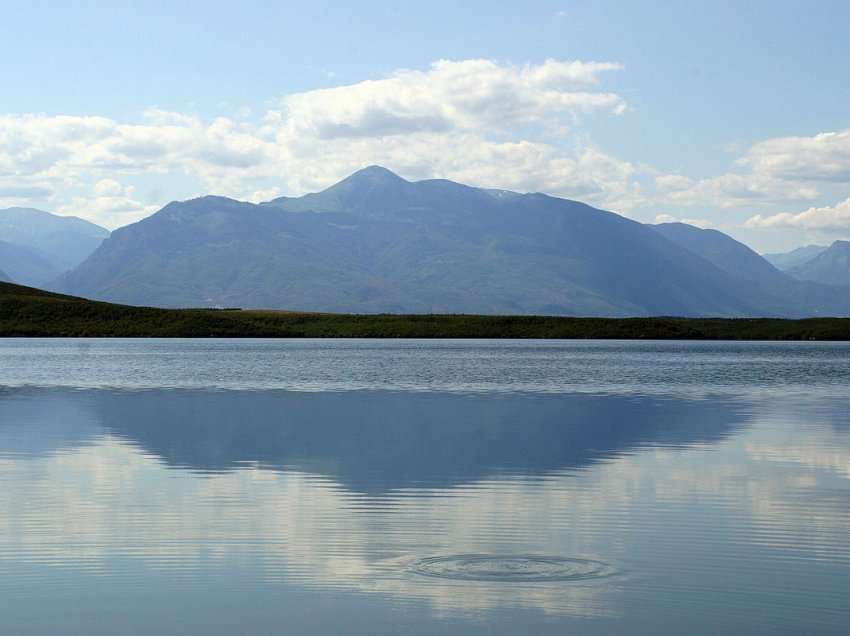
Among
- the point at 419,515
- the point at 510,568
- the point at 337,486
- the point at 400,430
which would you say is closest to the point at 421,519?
the point at 419,515

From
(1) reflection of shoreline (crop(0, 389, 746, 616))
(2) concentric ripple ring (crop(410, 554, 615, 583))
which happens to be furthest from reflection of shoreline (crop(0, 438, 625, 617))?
(2) concentric ripple ring (crop(410, 554, 615, 583))

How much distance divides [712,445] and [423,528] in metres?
20.3

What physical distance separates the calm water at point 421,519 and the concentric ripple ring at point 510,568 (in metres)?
0.08

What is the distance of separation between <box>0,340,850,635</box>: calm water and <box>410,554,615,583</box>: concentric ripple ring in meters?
0.08

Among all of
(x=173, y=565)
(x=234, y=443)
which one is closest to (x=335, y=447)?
(x=234, y=443)

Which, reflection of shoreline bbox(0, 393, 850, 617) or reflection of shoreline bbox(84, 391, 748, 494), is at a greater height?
reflection of shoreline bbox(84, 391, 748, 494)

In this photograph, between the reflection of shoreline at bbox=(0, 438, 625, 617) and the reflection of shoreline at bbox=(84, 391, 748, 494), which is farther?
the reflection of shoreline at bbox=(84, 391, 748, 494)

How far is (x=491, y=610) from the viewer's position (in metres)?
18.6

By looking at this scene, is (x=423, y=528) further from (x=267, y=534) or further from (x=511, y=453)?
(x=511, y=453)

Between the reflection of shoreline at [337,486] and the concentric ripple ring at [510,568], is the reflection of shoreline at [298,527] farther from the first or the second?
the concentric ripple ring at [510,568]

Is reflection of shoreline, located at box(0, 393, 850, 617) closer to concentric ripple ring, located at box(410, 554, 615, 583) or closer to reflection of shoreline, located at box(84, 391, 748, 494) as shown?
reflection of shoreline, located at box(84, 391, 748, 494)

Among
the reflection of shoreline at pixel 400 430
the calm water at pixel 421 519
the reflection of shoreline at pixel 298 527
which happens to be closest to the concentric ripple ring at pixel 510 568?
the calm water at pixel 421 519

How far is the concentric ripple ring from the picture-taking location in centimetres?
2089

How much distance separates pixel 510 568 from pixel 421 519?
5433 mm
